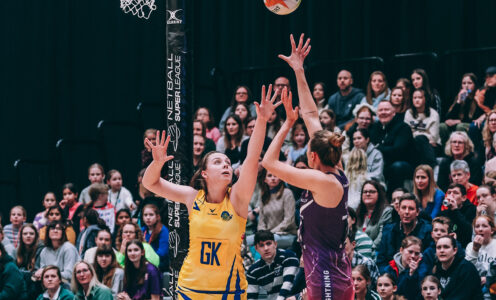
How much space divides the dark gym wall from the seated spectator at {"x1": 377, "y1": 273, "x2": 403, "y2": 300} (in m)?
6.88

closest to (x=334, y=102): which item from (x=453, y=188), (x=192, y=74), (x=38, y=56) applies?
(x=453, y=188)

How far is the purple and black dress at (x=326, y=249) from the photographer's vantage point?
6.20 meters

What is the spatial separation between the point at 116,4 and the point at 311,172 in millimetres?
10926

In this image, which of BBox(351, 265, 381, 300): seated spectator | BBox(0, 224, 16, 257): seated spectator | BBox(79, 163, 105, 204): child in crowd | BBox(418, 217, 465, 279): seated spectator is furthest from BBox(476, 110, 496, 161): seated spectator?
BBox(0, 224, 16, 257): seated spectator

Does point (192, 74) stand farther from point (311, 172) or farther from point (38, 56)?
point (38, 56)

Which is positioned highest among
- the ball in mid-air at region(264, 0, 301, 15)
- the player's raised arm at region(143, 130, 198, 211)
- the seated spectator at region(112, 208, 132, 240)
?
the ball in mid-air at region(264, 0, 301, 15)

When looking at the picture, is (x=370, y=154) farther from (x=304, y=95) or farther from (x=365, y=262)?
(x=304, y=95)

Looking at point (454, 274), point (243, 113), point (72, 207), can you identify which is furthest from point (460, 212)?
point (72, 207)

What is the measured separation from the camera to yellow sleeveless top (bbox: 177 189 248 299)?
632 cm

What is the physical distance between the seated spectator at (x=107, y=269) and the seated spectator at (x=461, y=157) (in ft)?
14.2

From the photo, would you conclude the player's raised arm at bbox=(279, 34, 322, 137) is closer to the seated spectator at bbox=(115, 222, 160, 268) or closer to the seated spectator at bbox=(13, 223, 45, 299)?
the seated spectator at bbox=(115, 222, 160, 268)

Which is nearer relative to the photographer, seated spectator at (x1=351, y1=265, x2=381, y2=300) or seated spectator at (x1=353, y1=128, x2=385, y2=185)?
seated spectator at (x1=351, y1=265, x2=381, y2=300)

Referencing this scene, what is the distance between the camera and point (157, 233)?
11.5 meters

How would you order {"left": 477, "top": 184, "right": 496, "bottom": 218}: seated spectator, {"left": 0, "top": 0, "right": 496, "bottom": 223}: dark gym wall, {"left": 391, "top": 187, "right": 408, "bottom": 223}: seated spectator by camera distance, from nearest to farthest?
1. {"left": 477, "top": 184, "right": 496, "bottom": 218}: seated spectator
2. {"left": 391, "top": 187, "right": 408, "bottom": 223}: seated spectator
3. {"left": 0, "top": 0, "right": 496, "bottom": 223}: dark gym wall
